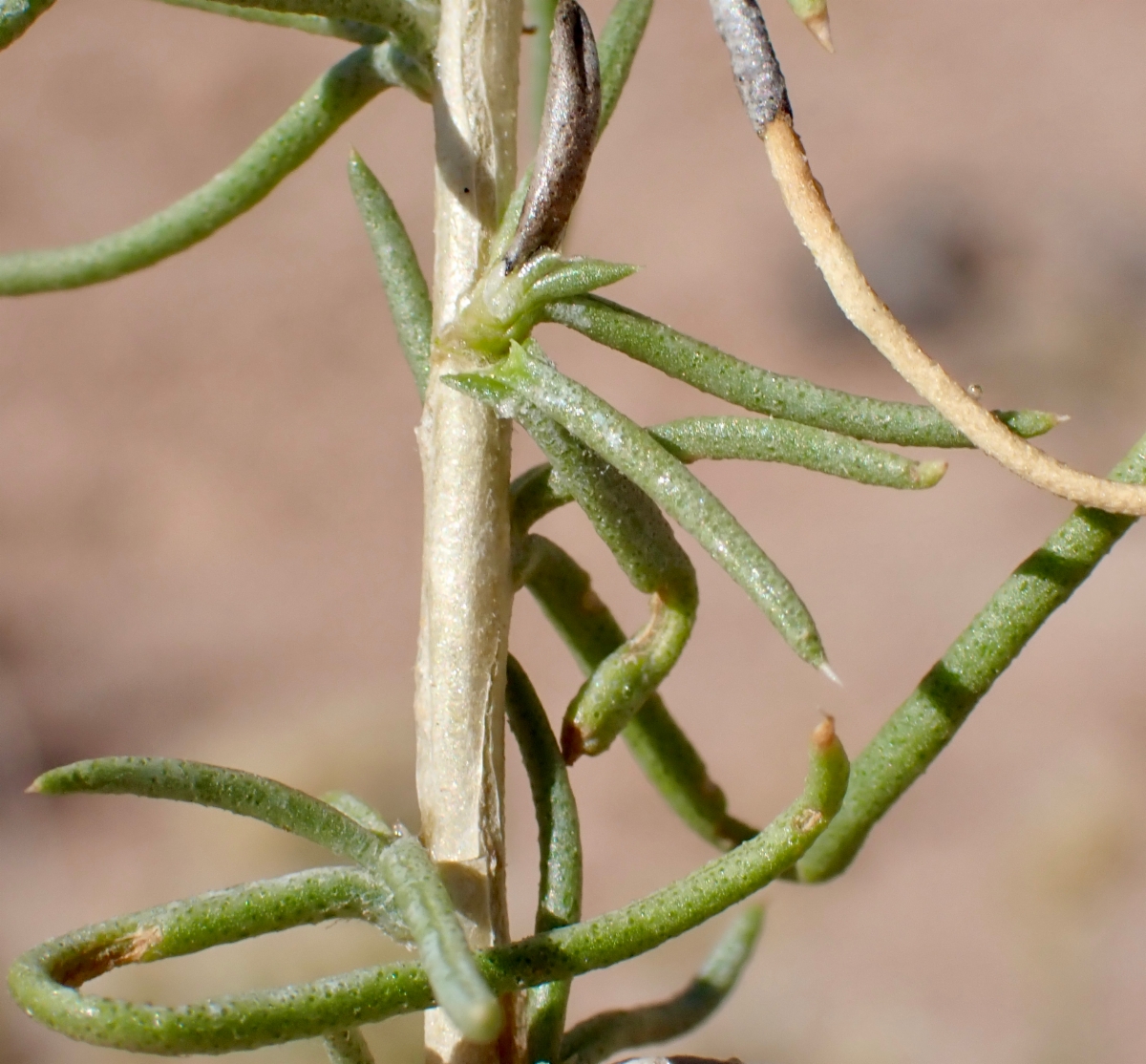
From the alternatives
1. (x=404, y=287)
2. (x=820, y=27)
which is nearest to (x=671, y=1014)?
(x=404, y=287)

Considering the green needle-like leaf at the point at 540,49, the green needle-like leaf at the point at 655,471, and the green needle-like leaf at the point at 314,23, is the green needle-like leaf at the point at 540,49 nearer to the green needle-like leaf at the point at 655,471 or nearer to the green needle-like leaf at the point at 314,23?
the green needle-like leaf at the point at 314,23

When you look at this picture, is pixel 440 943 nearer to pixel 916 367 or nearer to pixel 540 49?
pixel 916 367

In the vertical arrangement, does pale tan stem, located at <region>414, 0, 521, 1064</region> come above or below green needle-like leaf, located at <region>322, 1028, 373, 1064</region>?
above

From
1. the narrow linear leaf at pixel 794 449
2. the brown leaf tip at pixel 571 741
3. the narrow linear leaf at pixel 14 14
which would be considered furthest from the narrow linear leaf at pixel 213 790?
the narrow linear leaf at pixel 14 14

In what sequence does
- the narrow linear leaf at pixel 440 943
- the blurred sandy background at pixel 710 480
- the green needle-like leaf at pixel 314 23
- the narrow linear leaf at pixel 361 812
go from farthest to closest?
the blurred sandy background at pixel 710 480
the green needle-like leaf at pixel 314 23
the narrow linear leaf at pixel 361 812
the narrow linear leaf at pixel 440 943

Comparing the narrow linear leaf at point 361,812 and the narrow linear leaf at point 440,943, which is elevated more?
the narrow linear leaf at point 361,812

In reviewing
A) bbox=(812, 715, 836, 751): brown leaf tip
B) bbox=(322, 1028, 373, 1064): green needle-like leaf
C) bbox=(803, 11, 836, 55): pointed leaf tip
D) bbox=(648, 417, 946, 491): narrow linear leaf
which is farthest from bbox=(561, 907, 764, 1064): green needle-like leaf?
bbox=(803, 11, 836, 55): pointed leaf tip

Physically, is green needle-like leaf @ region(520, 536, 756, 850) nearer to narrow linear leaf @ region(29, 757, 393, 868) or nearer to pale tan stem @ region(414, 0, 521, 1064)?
pale tan stem @ region(414, 0, 521, 1064)
